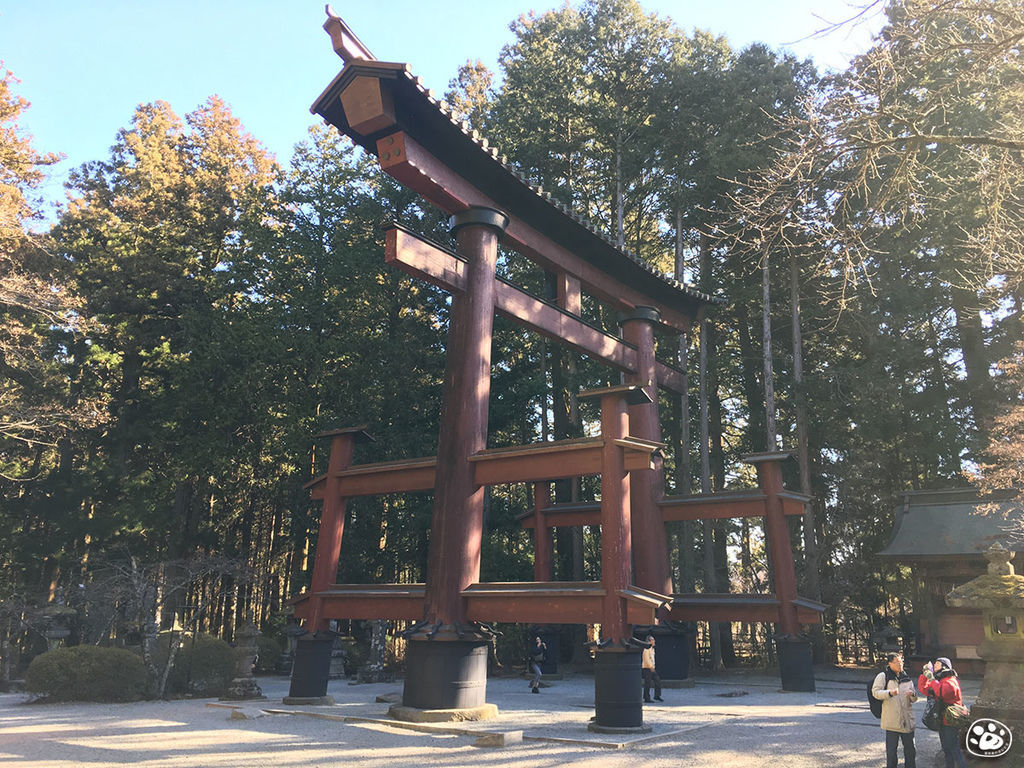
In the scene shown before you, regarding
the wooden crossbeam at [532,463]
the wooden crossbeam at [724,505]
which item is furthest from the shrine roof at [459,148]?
the wooden crossbeam at [724,505]

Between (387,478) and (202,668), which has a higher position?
(387,478)

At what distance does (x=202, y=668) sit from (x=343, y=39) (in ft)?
39.1

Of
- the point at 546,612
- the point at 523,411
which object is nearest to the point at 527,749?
the point at 546,612

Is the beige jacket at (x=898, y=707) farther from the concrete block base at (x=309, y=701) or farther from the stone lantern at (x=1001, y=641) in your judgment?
the concrete block base at (x=309, y=701)

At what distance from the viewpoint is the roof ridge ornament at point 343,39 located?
9.48 m

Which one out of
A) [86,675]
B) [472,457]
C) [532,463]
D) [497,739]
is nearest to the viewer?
[497,739]

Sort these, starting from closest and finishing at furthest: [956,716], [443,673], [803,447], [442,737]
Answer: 1. [956,716]
2. [442,737]
3. [443,673]
4. [803,447]

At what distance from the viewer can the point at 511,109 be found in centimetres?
2238

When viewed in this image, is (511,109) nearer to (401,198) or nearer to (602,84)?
(602,84)

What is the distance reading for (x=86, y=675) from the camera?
1207 cm

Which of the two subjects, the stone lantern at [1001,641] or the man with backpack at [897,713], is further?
the stone lantern at [1001,641]

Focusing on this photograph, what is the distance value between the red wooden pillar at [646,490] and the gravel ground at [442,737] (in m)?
2.82

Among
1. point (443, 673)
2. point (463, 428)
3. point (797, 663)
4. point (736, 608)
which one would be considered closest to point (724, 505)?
point (736, 608)

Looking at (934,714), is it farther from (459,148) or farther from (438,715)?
(459,148)
